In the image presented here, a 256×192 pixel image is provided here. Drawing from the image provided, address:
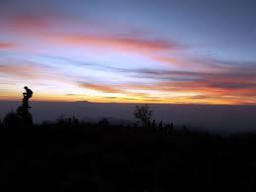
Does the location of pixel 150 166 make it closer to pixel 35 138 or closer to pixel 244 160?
pixel 244 160

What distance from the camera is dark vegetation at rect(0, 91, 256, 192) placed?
43.8ft

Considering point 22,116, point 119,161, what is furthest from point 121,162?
point 22,116

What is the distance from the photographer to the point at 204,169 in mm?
14875

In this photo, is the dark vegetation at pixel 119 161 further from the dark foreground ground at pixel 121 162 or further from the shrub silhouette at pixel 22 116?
the shrub silhouette at pixel 22 116

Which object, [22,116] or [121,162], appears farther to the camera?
[22,116]

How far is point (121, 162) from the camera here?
15.5 metres

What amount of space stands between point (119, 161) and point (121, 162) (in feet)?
0.33

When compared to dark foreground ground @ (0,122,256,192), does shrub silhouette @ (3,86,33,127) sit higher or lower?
higher

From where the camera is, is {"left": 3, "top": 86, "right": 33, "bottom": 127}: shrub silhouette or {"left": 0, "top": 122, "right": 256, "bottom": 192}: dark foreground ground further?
{"left": 3, "top": 86, "right": 33, "bottom": 127}: shrub silhouette

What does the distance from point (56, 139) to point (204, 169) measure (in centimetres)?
954

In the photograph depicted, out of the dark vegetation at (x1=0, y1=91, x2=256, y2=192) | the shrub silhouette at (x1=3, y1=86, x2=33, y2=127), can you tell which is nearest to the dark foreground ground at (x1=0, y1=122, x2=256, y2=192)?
the dark vegetation at (x1=0, y1=91, x2=256, y2=192)

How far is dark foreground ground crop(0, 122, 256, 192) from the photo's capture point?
13320mm

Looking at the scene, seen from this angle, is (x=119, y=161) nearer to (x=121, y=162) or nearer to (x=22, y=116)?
(x=121, y=162)

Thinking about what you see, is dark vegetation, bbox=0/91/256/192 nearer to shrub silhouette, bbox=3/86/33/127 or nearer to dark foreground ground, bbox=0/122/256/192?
dark foreground ground, bbox=0/122/256/192
